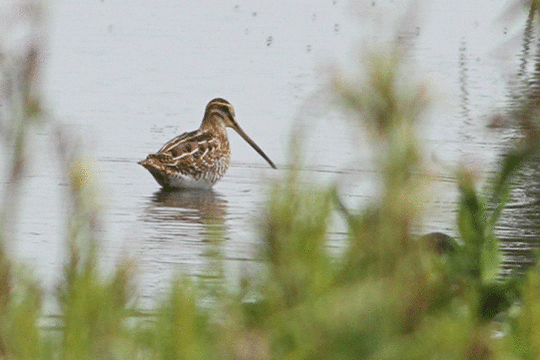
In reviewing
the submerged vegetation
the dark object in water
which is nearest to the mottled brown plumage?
the dark object in water

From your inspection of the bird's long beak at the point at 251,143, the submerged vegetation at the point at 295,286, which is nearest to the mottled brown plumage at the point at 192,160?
the bird's long beak at the point at 251,143

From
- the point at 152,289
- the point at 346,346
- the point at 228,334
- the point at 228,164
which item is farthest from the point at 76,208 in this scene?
the point at 228,164

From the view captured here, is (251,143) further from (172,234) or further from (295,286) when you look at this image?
(295,286)

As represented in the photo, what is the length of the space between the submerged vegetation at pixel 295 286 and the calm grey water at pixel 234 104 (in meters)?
0.06

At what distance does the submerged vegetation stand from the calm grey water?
64 mm

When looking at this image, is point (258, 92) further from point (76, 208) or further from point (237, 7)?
point (76, 208)

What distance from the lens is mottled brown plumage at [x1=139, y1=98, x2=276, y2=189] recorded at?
12.3 m

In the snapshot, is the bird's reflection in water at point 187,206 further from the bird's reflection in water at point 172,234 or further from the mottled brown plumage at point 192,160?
the mottled brown plumage at point 192,160

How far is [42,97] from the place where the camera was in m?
2.87

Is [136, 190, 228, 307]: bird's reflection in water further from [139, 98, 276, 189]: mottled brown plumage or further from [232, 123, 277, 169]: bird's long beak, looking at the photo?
[232, 123, 277, 169]: bird's long beak

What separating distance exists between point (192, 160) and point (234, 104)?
12.4 ft

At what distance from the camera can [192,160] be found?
12750mm

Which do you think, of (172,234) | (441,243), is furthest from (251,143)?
(441,243)

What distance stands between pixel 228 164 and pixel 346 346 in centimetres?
1037
